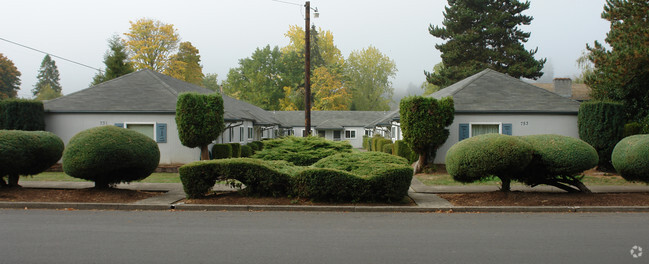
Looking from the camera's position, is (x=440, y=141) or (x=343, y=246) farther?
(x=440, y=141)

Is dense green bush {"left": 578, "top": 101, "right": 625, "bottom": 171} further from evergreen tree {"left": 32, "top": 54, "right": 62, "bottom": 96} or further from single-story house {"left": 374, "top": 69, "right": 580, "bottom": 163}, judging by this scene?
evergreen tree {"left": 32, "top": 54, "right": 62, "bottom": 96}


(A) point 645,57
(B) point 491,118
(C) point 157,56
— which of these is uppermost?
(C) point 157,56

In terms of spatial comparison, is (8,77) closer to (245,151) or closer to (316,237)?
(245,151)

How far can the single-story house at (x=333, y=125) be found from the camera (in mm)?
51406

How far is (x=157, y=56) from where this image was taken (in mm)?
51750

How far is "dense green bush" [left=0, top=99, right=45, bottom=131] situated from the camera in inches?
755

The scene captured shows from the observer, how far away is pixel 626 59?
1817 cm

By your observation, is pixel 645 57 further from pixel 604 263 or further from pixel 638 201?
pixel 604 263

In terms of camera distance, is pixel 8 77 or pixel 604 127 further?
pixel 8 77

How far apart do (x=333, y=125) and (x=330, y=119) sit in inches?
102

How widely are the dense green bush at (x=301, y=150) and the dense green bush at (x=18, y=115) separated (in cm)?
1217

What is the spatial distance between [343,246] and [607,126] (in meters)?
16.8

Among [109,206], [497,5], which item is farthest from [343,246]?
[497,5]

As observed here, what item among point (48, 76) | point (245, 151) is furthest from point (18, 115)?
point (48, 76)
